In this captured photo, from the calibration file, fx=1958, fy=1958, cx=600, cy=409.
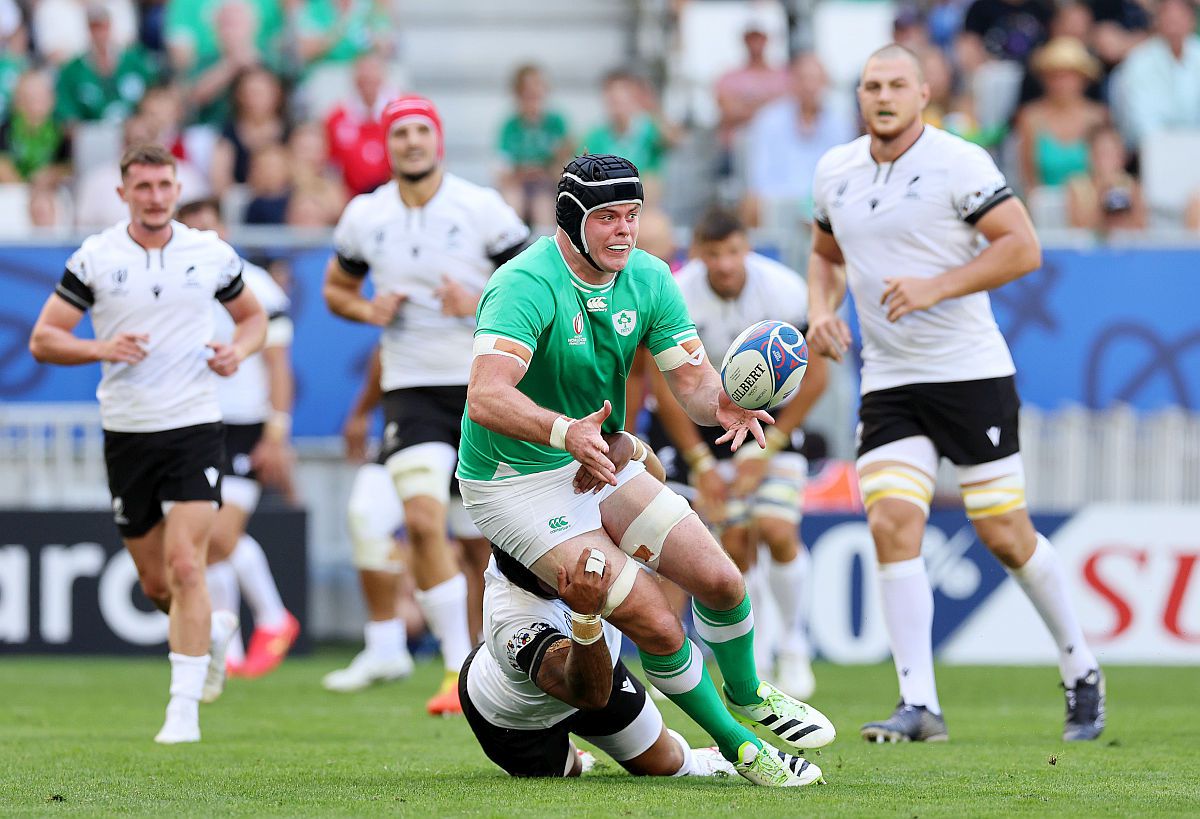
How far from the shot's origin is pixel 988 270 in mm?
7762

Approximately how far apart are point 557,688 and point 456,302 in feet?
11.6

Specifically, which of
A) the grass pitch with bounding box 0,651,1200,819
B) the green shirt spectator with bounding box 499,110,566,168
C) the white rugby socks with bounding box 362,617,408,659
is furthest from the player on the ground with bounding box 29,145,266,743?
the green shirt spectator with bounding box 499,110,566,168

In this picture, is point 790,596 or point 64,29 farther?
point 64,29

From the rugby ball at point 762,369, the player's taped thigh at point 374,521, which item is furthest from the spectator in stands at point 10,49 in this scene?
the rugby ball at point 762,369

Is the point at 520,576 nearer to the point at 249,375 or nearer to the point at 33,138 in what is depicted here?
the point at 249,375

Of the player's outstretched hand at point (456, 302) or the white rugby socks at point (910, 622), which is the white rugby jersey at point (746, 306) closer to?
the player's outstretched hand at point (456, 302)

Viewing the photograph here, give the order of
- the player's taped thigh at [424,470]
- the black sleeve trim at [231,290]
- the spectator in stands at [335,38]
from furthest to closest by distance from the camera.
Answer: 1. the spectator in stands at [335,38]
2. the player's taped thigh at [424,470]
3. the black sleeve trim at [231,290]

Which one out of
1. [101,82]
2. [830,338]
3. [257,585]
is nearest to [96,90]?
[101,82]

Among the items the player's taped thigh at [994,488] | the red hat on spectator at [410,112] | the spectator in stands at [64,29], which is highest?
the spectator in stands at [64,29]

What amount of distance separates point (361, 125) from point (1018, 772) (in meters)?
9.94

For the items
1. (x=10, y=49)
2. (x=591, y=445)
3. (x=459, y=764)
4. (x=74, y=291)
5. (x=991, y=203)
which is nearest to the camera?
(x=591, y=445)


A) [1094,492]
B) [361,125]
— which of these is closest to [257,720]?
[1094,492]

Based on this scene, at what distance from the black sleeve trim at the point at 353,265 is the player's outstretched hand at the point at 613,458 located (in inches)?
144

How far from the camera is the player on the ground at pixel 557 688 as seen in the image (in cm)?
604
